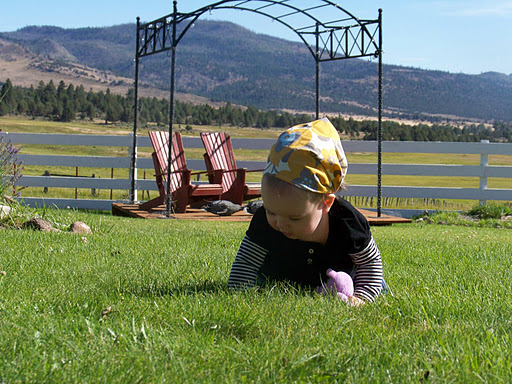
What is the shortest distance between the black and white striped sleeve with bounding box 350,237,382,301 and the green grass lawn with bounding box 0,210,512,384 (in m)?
0.09

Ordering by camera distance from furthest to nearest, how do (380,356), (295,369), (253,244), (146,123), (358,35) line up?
(146,123) < (358,35) < (253,244) < (380,356) < (295,369)

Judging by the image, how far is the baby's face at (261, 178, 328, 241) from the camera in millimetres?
2535

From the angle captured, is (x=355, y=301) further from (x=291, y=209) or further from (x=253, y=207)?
(x=253, y=207)

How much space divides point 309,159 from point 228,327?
80 centimetres

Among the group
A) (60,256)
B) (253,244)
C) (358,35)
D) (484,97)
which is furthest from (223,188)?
(484,97)

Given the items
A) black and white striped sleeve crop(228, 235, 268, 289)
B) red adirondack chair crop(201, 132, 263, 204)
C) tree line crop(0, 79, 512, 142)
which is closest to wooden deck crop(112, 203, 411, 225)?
red adirondack chair crop(201, 132, 263, 204)

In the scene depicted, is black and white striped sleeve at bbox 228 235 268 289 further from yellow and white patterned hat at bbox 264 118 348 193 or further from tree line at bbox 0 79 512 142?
tree line at bbox 0 79 512 142

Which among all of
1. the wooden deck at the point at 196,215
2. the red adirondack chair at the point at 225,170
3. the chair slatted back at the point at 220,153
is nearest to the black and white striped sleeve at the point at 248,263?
the wooden deck at the point at 196,215

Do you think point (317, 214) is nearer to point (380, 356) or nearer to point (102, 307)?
point (380, 356)

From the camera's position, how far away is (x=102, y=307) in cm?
256

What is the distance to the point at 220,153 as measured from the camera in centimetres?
1112

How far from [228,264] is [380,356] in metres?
2.08

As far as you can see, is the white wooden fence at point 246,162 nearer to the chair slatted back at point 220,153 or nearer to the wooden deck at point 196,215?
the chair slatted back at point 220,153

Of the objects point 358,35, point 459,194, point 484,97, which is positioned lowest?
point 459,194
